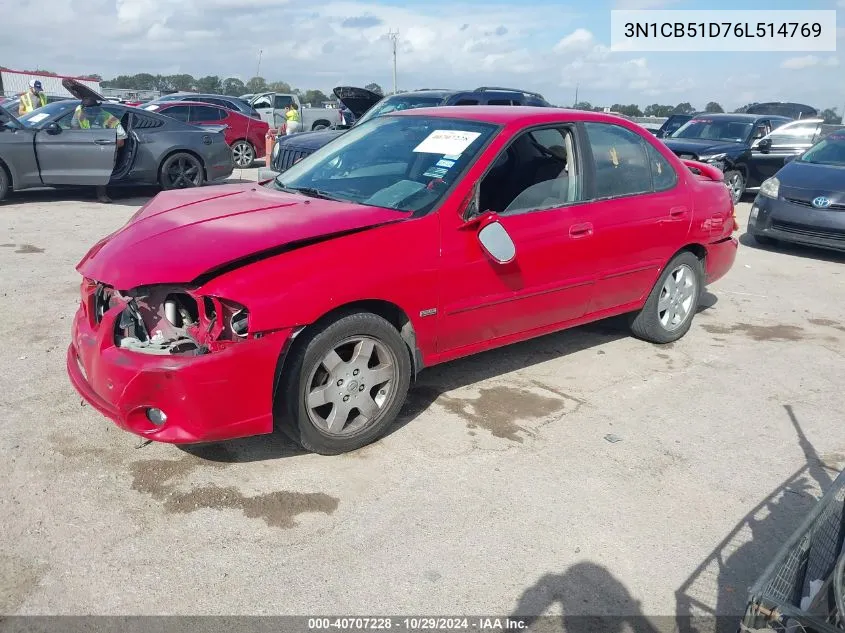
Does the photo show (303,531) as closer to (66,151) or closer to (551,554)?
(551,554)

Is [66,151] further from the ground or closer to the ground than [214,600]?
further from the ground

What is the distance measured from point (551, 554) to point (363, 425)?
1162 mm

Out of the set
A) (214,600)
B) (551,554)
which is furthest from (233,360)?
(551,554)

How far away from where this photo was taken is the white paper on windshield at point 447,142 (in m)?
4.11

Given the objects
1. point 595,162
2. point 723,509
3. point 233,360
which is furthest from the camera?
point 595,162

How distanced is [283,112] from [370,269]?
70.7 ft

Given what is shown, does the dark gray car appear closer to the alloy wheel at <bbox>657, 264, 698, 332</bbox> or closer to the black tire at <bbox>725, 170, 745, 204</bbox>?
the alloy wheel at <bbox>657, 264, 698, 332</bbox>

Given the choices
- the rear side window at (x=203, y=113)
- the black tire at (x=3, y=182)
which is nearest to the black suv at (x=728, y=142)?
the rear side window at (x=203, y=113)

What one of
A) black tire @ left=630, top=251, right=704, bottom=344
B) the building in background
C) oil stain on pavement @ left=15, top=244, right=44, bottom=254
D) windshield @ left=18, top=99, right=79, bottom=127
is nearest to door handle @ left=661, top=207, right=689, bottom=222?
black tire @ left=630, top=251, right=704, bottom=344

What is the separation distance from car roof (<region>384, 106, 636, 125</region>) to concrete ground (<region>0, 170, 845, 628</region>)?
1.60 m

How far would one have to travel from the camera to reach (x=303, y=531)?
300 centimetres

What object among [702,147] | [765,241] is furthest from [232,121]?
[765,241]

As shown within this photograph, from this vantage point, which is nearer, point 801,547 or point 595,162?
Result: point 801,547

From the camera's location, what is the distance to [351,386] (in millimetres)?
3523
